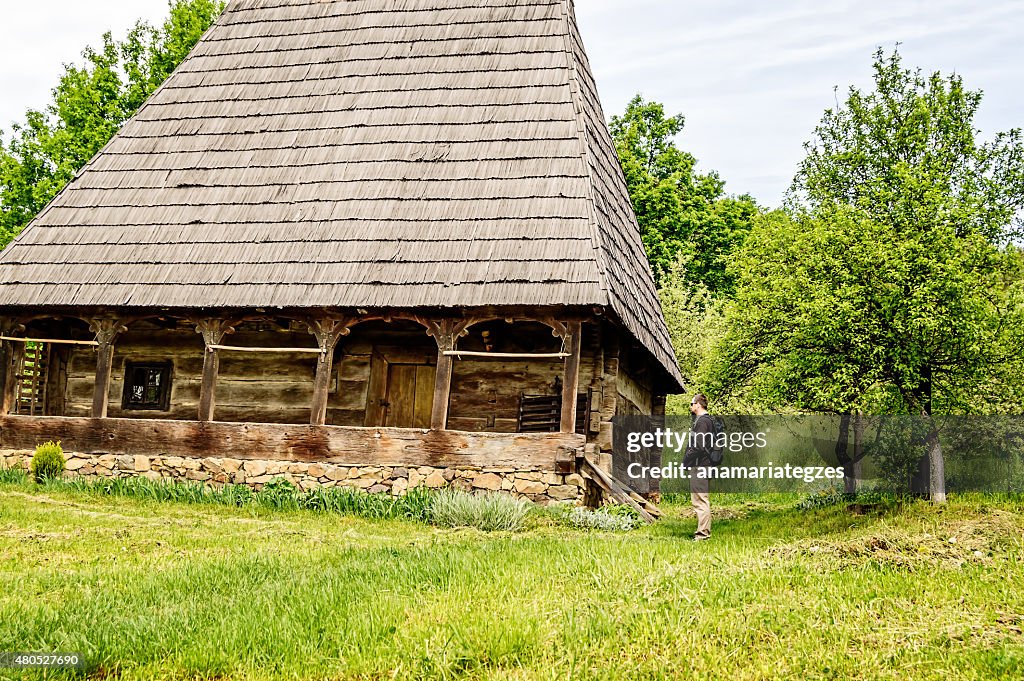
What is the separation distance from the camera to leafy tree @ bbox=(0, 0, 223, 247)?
2778 centimetres

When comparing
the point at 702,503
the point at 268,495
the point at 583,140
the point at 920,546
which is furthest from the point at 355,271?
the point at 920,546

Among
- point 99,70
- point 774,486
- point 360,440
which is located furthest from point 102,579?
point 99,70

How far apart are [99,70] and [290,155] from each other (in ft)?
49.8

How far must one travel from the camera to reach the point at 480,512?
12172 mm

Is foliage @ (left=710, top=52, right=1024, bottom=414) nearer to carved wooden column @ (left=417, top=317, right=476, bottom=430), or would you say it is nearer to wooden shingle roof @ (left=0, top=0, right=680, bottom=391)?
wooden shingle roof @ (left=0, top=0, right=680, bottom=391)

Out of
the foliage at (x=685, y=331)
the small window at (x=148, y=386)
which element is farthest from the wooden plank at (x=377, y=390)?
the foliage at (x=685, y=331)

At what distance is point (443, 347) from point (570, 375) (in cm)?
189

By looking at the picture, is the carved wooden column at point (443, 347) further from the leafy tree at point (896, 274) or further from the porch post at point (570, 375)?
the leafy tree at point (896, 274)

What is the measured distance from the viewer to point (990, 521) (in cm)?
987

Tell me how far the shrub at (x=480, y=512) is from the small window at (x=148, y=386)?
6.79 meters

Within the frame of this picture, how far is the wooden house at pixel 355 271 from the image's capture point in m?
14.0

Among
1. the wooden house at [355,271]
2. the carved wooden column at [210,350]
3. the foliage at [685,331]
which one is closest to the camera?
the wooden house at [355,271]

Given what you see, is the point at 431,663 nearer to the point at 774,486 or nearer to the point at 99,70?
the point at 774,486

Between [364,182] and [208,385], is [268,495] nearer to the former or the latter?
[208,385]
